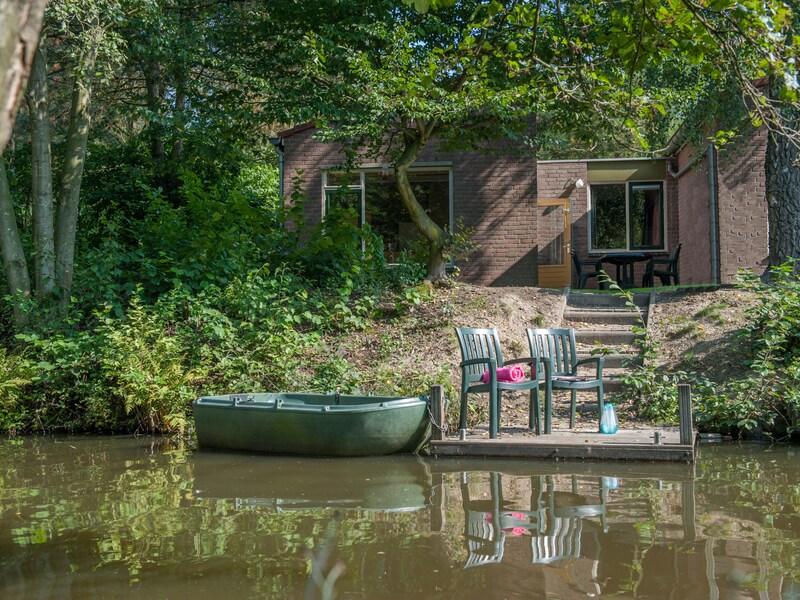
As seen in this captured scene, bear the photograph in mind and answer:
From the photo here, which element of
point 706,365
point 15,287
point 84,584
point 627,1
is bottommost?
point 84,584

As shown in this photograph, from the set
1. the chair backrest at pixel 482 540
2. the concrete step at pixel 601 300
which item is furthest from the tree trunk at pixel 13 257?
the chair backrest at pixel 482 540

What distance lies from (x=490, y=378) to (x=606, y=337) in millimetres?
4754

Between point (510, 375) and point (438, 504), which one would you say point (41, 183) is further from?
point (438, 504)

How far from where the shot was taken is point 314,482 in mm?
7527

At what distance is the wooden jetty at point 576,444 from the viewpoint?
8086 mm

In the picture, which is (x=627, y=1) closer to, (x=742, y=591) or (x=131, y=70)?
(x=742, y=591)

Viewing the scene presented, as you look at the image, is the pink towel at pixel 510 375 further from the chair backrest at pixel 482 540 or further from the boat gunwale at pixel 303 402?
the chair backrest at pixel 482 540

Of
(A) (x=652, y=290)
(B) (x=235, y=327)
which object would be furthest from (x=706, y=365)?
(B) (x=235, y=327)

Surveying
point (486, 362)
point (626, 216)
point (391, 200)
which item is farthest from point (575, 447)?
point (626, 216)

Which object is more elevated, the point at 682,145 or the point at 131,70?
the point at 131,70

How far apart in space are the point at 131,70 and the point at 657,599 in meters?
18.5

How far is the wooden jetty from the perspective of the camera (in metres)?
8.09

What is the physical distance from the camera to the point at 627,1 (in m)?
5.52

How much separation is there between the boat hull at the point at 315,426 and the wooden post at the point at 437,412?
20 cm
